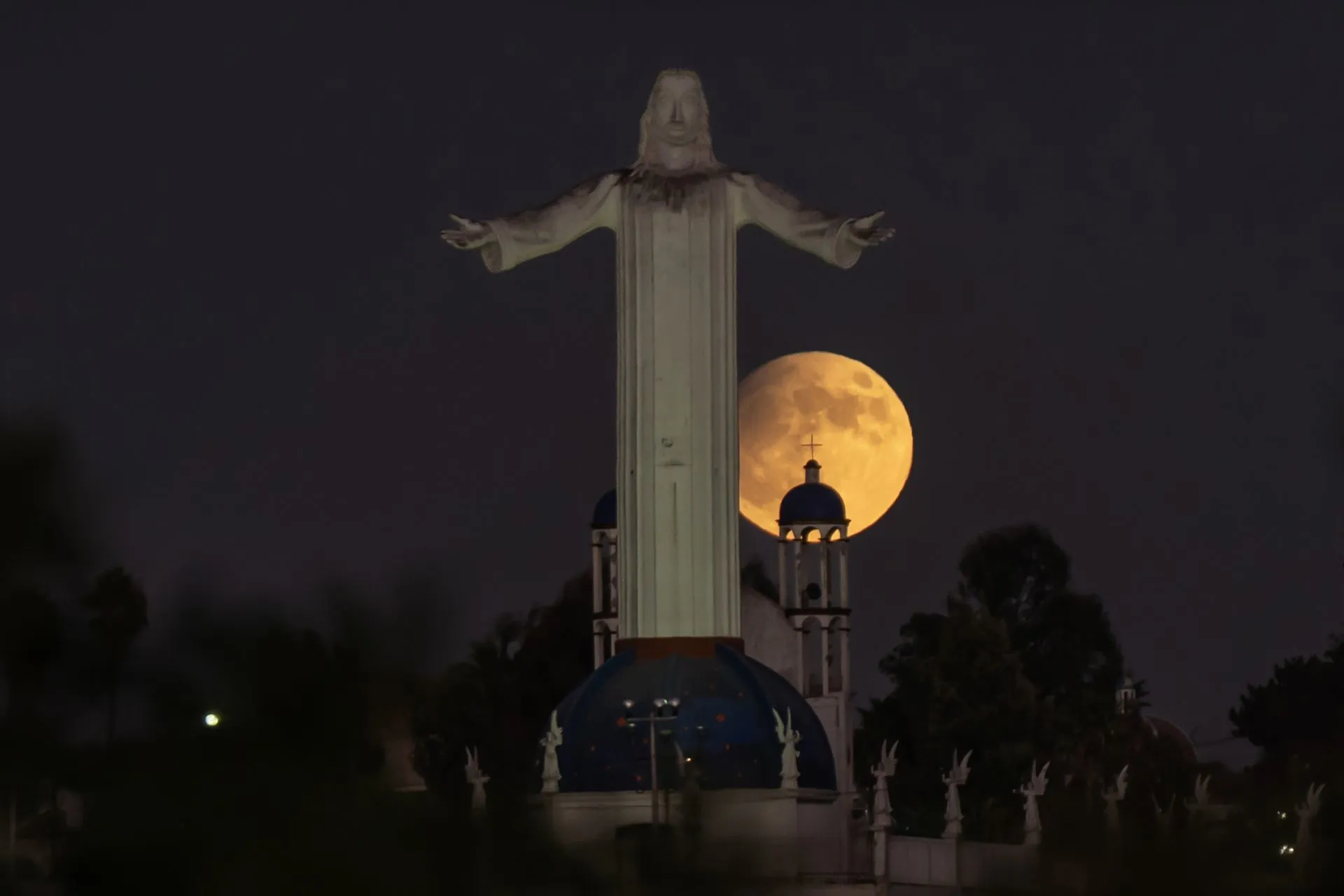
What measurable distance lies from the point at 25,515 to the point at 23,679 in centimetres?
34

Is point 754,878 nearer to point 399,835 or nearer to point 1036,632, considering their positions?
point 399,835

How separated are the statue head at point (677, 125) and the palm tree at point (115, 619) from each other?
67.0 feet

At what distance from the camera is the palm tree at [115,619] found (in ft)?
19.6

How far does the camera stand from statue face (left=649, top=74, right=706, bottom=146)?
85.8ft

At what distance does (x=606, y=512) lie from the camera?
31953 millimetres

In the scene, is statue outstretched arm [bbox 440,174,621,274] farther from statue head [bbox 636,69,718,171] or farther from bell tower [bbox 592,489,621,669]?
bell tower [bbox 592,489,621,669]

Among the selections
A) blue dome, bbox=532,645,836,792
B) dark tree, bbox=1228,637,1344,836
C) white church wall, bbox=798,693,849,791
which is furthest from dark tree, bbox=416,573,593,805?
dark tree, bbox=1228,637,1344,836

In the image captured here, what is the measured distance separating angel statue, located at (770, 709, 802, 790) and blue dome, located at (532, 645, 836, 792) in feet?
0.22

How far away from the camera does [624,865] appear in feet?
20.4

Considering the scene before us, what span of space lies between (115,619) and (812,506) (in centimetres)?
2642

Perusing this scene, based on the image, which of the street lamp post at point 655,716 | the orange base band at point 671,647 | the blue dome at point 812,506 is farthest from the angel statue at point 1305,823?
the blue dome at point 812,506

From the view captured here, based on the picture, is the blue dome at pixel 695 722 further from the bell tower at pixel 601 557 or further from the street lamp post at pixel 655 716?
the bell tower at pixel 601 557

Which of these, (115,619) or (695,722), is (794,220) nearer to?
(695,722)

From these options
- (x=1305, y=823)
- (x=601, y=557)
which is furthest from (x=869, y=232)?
(x=1305, y=823)
